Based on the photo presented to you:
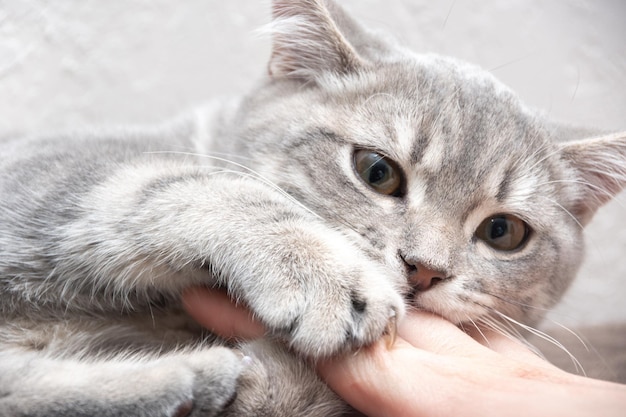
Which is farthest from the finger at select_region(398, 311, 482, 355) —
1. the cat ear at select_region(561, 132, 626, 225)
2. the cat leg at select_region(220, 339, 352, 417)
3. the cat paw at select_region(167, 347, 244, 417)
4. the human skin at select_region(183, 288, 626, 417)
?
the cat ear at select_region(561, 132, 626, 225)

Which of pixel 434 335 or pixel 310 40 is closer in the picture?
pixel 434 335

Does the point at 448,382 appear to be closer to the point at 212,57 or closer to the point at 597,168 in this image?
the point at 597,168

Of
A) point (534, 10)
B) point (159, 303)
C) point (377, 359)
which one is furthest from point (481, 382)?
point (534, 10)

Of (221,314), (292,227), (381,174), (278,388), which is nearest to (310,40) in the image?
(381,174)

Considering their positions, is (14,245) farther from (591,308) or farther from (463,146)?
(591,308)

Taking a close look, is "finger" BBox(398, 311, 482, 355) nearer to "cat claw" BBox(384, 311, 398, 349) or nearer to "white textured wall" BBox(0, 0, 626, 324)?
"cat claw" BBox(384, 311, 398, 349)
